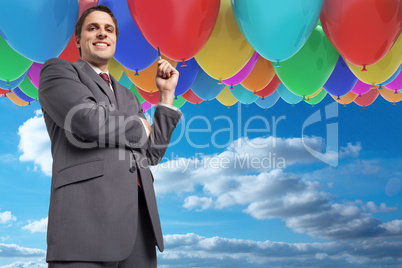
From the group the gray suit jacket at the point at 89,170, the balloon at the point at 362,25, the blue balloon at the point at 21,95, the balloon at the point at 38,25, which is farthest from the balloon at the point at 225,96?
the gray suit jacket at the point at 89,170

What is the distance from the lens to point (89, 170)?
3.22 feet

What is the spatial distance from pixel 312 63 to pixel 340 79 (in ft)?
1.64

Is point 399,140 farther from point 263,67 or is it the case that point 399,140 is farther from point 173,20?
point 173,20

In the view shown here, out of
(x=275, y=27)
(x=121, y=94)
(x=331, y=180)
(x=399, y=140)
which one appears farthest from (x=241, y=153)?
(x=121, y=94)

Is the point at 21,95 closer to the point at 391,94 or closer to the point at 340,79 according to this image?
the point at 340,79

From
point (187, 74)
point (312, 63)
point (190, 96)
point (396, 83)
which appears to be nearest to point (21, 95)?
point (190, 96)

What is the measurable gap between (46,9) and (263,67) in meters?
1.51

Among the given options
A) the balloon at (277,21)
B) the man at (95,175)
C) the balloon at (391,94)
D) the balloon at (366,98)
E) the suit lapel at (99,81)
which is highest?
the balloon at (366,98)

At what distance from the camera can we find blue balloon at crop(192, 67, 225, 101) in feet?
9.68

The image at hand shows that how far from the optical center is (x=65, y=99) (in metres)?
0.98

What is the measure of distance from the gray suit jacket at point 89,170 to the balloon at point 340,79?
2.09 metres

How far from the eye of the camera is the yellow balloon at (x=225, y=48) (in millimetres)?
2166

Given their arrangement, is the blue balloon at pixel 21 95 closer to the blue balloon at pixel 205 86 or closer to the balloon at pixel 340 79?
the blue balloon at pixel 205 86

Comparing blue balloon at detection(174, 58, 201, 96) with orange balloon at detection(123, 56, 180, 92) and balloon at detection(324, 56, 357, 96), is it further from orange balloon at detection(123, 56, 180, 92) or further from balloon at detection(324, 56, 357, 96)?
balloon at detection(324, 56, 357, 96)
